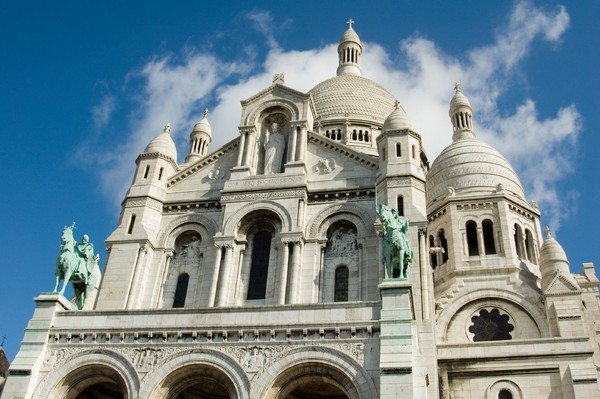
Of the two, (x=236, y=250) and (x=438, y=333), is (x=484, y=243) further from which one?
(x=236, y=250)

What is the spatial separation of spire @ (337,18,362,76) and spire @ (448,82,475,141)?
12635 millimetres

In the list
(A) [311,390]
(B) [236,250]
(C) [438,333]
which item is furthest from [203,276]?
(C) [438,333]

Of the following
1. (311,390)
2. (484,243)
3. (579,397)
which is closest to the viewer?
(311,390)

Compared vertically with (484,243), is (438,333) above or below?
below

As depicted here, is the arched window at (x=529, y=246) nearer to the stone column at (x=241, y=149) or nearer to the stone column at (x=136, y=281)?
the stone column at (x=241, y=149)

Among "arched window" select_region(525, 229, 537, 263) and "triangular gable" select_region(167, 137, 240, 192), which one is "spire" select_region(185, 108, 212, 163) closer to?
"triangular gable" select_region(167, 137, 240, 192)

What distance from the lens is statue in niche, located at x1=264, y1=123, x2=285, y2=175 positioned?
103 feet

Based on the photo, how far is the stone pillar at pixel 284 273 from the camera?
26891 millimetres

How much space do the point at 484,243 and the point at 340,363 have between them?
811 inches

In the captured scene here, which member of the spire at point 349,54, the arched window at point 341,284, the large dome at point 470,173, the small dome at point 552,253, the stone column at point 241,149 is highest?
the spire at point 349,54

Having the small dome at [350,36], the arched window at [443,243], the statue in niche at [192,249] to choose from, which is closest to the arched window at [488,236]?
the arched window at [443,243]

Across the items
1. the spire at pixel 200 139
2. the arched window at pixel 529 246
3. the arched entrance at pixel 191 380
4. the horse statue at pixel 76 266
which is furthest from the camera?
the spire at pixel 200 139

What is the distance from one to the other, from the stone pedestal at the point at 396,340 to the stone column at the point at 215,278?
28.6 feet

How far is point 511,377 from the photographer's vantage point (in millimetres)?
30000
